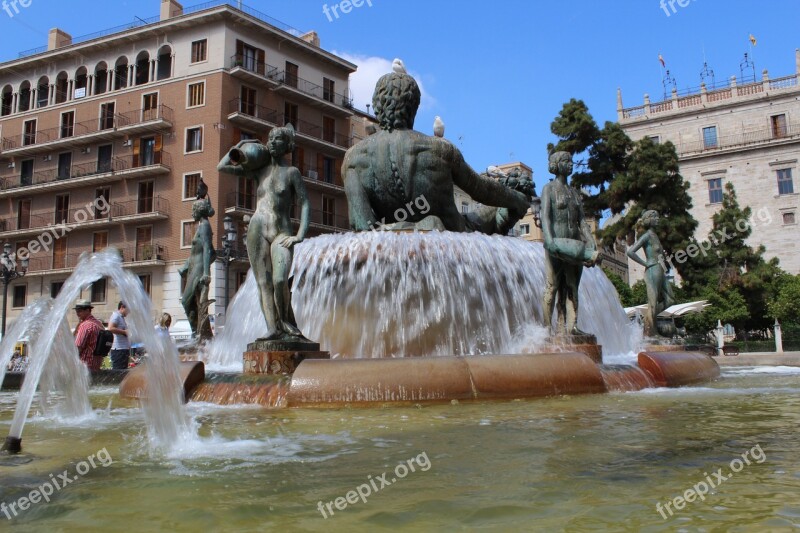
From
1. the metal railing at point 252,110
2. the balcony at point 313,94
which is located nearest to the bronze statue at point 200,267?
the metal railing at point 252,110

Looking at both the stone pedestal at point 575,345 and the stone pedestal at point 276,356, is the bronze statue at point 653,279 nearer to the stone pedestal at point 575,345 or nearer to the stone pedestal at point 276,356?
the stone pedestal at point 575,345

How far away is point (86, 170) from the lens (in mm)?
42281

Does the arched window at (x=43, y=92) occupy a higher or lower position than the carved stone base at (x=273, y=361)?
higher

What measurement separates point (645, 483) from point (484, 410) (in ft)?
7.73

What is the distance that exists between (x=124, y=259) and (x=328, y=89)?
1825cm

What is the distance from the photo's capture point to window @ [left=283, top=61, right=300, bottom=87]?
4297 centimetres

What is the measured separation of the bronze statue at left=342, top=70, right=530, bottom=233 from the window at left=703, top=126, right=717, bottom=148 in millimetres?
52568

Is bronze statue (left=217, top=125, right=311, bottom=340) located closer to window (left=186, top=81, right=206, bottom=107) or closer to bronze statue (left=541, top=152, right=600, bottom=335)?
bronze statue (left=541, top=152, right=600, bottom=335)

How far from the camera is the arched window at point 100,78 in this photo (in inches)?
1689

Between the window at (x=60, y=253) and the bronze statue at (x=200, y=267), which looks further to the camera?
the window at (x=60, y=253)

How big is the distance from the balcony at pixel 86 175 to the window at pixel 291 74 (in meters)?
9.31

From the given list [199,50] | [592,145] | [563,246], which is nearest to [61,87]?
[199,50]

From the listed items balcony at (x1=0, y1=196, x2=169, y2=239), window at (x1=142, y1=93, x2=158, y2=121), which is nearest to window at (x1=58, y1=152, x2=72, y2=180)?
balcony at (x1=0, y1=196, x2=169, y2=239)

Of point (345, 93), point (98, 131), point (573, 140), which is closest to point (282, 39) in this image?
point (345, 93)
